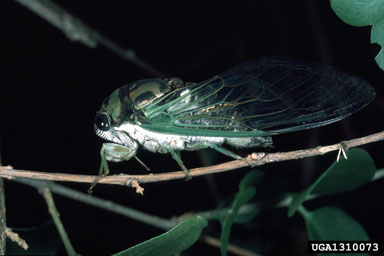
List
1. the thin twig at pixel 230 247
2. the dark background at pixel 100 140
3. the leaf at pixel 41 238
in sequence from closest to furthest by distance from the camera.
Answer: the leaf at pixel 41 238, the thin twig at pixel 230 247, the dark background at pixel 100 140

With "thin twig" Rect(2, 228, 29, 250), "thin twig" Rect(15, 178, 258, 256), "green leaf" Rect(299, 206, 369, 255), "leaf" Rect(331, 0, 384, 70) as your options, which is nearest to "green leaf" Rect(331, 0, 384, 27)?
"leaf" Rect(331, 0, 384, 70)

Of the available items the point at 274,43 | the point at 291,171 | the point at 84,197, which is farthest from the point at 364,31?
the point at 84,197

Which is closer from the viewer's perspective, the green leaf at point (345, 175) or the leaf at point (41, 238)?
the green leaf at point (345, 175)

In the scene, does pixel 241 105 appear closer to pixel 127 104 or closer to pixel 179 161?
pixel 179 161

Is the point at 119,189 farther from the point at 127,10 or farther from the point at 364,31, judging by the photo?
the point at 364,31

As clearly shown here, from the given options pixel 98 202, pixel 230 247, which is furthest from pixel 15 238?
pixel 230 247

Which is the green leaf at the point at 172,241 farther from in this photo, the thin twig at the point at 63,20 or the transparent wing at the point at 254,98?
the thin twig at the point at 63,20

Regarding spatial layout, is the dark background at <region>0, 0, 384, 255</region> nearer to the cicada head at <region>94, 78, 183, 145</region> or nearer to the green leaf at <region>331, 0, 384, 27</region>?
the cicada head at <region>94, 78, 183, 145</region>

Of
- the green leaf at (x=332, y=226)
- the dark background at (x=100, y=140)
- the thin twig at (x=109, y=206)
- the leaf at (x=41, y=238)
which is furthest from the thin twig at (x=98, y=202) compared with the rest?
the green leaf at (x=332, y=226)
